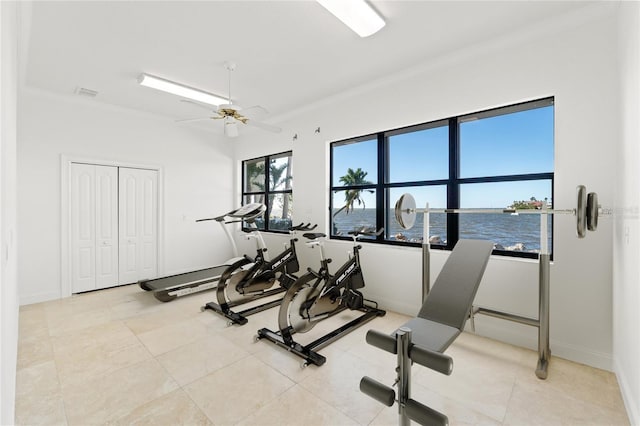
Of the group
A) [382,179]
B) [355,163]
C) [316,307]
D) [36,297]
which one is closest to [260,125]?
[355,163]

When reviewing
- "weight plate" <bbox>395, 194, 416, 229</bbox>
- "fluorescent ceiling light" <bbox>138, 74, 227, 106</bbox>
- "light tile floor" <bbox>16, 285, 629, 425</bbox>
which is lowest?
"light tile floor" <bbox>16, 285, 629, 425</bbox>

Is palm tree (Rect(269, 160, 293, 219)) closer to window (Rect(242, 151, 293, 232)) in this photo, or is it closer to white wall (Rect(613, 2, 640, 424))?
window (Rect(242, 151, 293, 232))

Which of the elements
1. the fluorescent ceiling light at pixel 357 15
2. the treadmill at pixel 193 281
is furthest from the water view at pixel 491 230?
the fluorescent ceiling light at pixel 357 15

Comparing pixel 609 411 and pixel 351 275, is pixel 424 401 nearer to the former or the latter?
pixel 609 411

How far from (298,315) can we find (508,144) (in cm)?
279

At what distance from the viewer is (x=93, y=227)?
183 inches

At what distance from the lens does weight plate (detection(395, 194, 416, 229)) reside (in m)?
2.84

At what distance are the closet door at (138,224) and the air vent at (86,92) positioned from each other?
1.17m

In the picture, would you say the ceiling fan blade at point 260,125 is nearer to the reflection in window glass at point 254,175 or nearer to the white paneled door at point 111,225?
the reflection in window glass at point 254,175

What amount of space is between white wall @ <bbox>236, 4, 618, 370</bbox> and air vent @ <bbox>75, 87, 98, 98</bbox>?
13.6ft

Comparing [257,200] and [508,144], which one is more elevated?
[508,144]

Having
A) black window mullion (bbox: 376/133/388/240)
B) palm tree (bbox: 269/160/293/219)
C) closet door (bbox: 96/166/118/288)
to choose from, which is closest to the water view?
black window mullion (bbox: 376/133/388/240)

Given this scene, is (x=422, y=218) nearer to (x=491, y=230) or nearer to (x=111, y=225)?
(x=491, y=230)

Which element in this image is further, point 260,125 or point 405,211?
point 260,125
